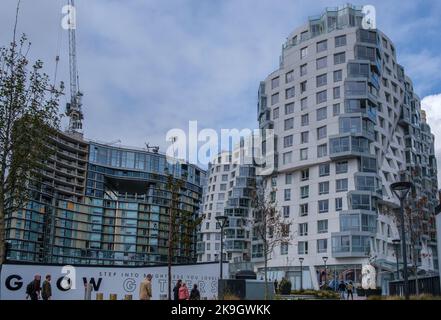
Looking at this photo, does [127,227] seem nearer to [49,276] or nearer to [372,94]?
[372,94]

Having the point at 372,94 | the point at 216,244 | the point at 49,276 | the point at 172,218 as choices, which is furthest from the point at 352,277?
the point at 216,244

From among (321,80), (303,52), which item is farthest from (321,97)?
(303,52)

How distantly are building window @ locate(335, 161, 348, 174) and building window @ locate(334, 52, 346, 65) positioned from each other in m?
14.2

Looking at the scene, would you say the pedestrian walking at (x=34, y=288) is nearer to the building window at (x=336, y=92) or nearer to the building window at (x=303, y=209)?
the building window at (x=303, y=209)

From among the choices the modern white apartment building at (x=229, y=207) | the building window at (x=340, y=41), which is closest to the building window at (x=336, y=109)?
the building window at (x=340, y=41)

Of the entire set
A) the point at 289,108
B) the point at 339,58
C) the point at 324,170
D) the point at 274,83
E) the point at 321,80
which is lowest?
the point at 324,170

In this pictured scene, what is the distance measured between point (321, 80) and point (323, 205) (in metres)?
17.8

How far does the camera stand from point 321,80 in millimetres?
71188

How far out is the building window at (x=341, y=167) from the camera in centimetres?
6731

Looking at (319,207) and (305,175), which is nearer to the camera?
(319,207)

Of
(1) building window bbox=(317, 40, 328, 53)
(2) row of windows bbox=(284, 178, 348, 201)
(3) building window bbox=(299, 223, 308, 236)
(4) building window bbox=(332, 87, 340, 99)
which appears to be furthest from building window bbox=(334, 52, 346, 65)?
(3) building window bbox=(299, 223, 308, 236)

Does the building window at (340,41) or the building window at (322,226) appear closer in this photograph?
the building window at (322,226)

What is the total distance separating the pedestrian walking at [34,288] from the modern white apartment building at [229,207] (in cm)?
7481

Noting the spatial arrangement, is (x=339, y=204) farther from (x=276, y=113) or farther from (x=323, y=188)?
(x=276, y=113)
